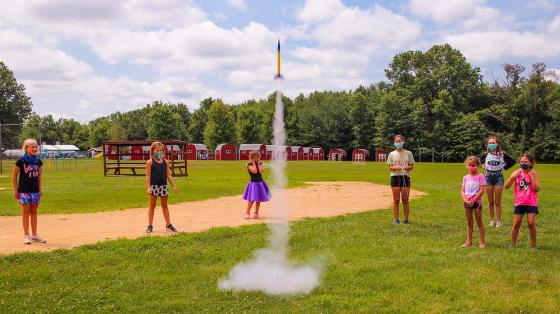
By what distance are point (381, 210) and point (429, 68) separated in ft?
255

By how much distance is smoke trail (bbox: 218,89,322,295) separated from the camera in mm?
6738

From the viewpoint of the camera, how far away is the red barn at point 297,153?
3691 inches

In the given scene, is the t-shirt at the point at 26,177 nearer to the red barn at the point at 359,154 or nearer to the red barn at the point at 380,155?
the red barn at the point at 359,154

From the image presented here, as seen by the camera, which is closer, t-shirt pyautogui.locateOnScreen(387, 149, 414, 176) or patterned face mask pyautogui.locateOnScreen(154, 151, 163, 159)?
patterned face mask pyautogui.locateOnScreen(154, 151, 163, 159)

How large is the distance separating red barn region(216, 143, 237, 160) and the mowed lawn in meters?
84.7

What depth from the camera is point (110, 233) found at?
10680mm

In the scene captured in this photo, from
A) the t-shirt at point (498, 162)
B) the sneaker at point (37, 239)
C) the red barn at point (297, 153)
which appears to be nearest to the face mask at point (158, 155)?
the sneaker at point (37, 239)

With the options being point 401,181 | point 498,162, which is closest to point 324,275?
point 401,181

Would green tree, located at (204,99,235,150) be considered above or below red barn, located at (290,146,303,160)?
above

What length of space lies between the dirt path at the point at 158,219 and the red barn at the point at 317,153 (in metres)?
77.8

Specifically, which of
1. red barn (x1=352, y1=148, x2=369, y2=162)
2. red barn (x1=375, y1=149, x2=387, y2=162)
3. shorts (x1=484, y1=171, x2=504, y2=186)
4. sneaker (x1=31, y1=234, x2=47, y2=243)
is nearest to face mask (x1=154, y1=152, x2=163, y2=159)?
sneaker (x1=31, y1=234, x2=47, y2=243)

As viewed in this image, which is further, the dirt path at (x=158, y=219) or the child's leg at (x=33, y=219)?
the dirt path at (x=158, y=219)

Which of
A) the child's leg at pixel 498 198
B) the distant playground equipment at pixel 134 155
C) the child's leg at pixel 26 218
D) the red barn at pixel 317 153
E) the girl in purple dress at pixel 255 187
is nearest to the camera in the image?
the child's leg at pixel 26 218

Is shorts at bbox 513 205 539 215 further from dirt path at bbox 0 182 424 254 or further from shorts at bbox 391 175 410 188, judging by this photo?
dirt path at bbox 0 182 424 254
